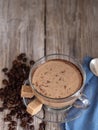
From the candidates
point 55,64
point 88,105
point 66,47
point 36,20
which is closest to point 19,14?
point 36,20

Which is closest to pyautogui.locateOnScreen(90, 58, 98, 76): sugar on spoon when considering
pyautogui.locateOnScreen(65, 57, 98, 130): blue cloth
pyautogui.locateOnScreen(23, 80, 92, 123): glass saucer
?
pyautogui.locateOnScreen(65, 57, 98, 130): blue cloth

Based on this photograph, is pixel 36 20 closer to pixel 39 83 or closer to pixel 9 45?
pixel 9 45

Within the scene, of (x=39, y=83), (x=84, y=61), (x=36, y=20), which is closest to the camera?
(x=39, y=83)

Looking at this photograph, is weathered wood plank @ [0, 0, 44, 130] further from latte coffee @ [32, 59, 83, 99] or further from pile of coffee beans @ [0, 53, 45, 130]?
latte coffee @ [32, 59, 83, 99]

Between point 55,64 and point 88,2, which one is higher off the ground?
point 88,2

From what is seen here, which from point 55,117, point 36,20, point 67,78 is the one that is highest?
point 36,20

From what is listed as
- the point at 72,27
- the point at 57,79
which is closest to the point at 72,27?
the point at 72,27

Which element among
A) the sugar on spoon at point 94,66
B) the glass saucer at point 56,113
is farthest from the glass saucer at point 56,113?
the sugar on spoon at point 94,66

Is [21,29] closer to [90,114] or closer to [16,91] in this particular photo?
[16,91]
